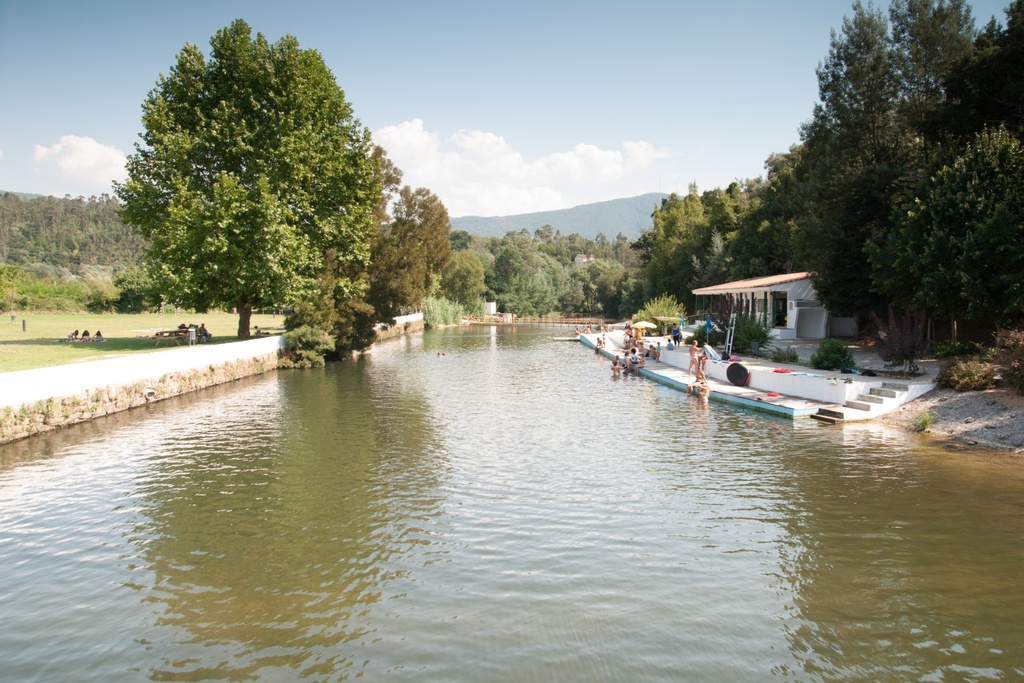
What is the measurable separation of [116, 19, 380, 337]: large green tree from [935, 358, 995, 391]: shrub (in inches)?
992

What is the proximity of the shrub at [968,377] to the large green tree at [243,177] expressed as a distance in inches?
992

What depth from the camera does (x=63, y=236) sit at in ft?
411

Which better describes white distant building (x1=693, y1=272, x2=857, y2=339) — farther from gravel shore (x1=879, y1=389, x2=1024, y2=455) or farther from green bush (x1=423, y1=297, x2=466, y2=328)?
green bush (x1=423, y1=297, x2=466, y2=328)

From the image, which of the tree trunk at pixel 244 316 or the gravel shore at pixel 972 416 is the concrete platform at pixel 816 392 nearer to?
the gravel shore at pixel 972 416

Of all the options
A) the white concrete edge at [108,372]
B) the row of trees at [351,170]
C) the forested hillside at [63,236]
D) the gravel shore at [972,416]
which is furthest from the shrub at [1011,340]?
the forested hillside at [63,236]

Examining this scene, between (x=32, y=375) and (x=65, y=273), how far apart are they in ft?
302

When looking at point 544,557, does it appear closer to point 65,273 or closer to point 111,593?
point 111,593

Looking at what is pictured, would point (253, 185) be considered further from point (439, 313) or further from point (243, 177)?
point (439, 313)

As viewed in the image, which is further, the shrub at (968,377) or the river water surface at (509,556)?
the shrub at (968,377)

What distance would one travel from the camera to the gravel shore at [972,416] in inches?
616

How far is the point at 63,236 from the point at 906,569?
14743 cm

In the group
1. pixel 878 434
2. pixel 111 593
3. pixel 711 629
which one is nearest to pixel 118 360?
pixel 111 593

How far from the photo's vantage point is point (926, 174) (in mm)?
25062

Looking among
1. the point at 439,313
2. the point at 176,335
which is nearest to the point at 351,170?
the point at 176,335
